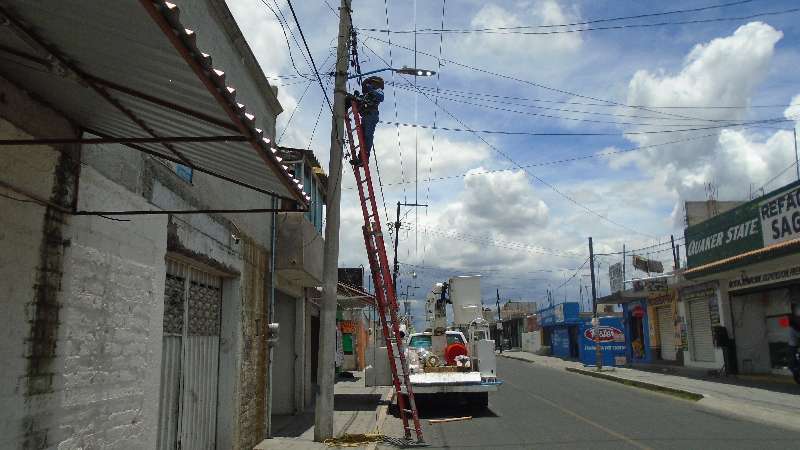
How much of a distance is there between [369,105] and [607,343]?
28.5m

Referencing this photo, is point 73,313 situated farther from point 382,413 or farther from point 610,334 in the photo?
point 610,334

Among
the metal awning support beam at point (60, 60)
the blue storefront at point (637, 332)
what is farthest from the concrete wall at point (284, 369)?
the blue storefront at point (637, 332)

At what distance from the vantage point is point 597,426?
12227 mm

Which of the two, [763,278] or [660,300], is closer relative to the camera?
[763,278]

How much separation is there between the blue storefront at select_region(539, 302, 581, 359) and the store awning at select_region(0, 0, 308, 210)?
1767 inches

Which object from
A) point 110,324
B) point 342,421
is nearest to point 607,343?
point 342,421

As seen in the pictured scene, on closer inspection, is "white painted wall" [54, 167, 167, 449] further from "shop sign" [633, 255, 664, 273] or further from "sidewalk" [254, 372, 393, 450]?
"shop sign" [633, 255, 664, 273]

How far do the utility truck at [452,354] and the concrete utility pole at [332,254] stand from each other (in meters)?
4.84

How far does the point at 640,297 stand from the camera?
33.3m

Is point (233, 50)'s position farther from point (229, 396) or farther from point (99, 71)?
point (99, 71)

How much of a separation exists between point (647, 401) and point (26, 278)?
52.4 ft

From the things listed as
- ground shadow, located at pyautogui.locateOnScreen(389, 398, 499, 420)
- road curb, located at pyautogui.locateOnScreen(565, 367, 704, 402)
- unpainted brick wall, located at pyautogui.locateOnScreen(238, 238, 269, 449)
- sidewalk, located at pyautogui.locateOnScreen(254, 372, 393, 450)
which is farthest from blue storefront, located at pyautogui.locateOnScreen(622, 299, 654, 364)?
unpainted brick wall, located at pyautogui.locateOnScreen(238, 238, 269, 449)

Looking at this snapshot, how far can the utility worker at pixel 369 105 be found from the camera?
38.1 ft

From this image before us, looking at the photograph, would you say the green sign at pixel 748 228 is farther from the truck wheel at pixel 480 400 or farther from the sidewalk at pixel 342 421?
the sidewalk at pixel 342 421
